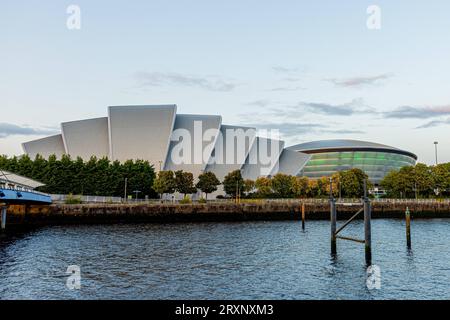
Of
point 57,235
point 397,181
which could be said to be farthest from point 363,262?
point 397,181

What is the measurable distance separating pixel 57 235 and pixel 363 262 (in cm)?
2882

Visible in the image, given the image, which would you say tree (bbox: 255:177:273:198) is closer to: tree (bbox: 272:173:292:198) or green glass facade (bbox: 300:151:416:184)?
tree (bbox: 272:173:292:198)

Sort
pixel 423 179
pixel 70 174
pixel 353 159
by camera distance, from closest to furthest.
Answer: pixel 70 174, pixel 423 179, pixel 353 159

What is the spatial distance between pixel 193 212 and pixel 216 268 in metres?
40.7

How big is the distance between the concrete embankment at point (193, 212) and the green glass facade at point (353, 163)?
234 feet

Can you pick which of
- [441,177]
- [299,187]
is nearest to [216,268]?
[299,187]

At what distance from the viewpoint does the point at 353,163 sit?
148 metres

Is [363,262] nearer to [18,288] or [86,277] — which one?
[86,277]

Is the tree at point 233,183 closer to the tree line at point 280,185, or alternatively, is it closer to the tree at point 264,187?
the tree line at point 280,185

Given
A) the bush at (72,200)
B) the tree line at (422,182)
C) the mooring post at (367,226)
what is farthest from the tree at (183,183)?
the mooring post at (367,226)

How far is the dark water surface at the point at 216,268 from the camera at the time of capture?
58.7 ft

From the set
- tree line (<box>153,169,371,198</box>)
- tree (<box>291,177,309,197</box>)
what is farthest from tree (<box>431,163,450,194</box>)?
tree (<box>291,177,309,197</box>)

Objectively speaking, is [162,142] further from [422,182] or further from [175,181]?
[422,182]
